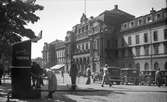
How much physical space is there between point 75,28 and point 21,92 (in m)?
67.9

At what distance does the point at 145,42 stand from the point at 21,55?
43.2 metres

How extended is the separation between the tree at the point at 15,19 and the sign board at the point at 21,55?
11.5 ft

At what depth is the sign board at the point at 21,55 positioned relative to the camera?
37.2 feet

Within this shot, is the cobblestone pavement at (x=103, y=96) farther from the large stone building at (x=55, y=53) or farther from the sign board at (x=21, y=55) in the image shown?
the large stone building at (x=55, y=53)

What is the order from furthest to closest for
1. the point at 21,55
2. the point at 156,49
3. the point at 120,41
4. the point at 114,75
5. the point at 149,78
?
the point at 120,41, the point at 156,49, the point at 114,75, the point at 149,78, the point at 21,55

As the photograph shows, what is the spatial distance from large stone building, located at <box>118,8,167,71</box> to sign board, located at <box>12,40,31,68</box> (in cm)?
3803

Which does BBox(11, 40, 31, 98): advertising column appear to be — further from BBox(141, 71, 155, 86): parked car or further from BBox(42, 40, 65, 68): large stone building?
BBox(42, 40, 65, 68): large stone building

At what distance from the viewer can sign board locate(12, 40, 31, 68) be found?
11352mm

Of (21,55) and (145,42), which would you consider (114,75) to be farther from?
(145,42)

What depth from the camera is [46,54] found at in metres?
112

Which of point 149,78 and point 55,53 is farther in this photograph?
point 55,53

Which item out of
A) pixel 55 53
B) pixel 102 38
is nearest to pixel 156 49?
pixel 102 38

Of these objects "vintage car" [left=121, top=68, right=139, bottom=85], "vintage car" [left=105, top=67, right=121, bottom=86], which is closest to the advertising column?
"vintage car" [left=105, top=67, right=121, bottom=86]

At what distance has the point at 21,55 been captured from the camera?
37.4 feet
